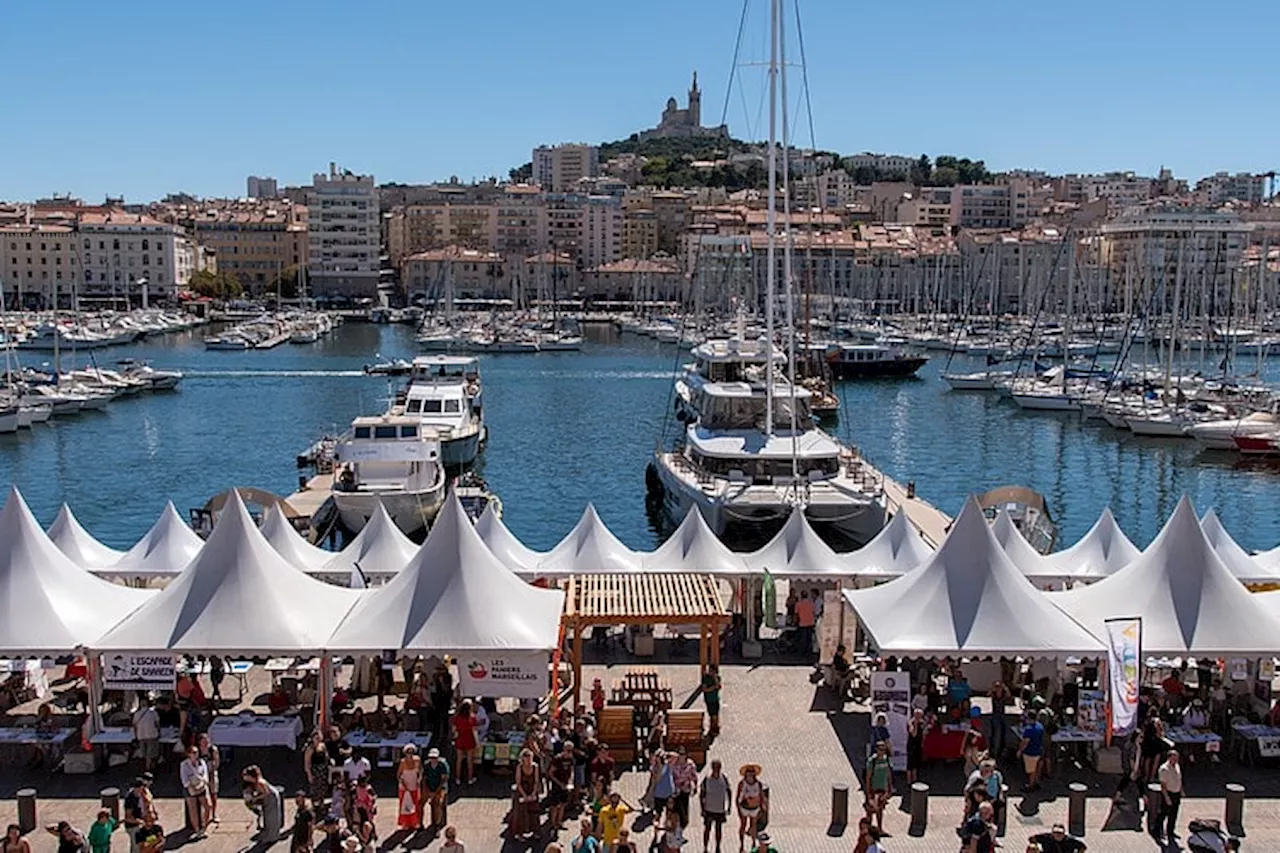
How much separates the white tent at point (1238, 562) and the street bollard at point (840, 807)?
10228mm

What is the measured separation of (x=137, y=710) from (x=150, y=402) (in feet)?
227

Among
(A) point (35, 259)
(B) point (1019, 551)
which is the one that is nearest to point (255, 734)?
(B) point (1019, 551)

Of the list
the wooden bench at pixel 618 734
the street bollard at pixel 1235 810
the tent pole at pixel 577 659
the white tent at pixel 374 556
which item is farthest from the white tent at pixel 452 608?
the street bollard at pixel 1235 810

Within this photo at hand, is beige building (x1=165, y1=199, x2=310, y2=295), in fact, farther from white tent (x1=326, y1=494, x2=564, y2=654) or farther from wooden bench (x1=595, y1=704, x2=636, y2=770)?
wooden bench (x1=595, y1=704, x2=636, y2=770)

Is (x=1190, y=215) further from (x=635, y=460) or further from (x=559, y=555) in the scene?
(x=559, y=555)

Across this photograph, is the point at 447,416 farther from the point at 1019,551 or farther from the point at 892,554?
the point at 1019,551

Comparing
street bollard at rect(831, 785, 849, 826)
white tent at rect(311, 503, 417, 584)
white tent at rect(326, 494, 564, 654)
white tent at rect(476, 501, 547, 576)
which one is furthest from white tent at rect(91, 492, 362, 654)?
street bollard at rect(831, 785, 849, 826)

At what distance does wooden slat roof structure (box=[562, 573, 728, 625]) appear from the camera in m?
18.2

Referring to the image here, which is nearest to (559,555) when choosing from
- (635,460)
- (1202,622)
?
(1202,622)

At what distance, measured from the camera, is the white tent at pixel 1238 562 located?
2259 centimetres

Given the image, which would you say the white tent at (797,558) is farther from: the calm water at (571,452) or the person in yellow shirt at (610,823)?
the calm water at (571,452)

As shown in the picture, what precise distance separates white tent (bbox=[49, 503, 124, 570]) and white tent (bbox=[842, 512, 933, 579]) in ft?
42.8

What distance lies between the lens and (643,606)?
61.4ft

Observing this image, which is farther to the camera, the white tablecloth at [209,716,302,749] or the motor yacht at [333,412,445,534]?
the motor yacht at [333,412,445,534]
